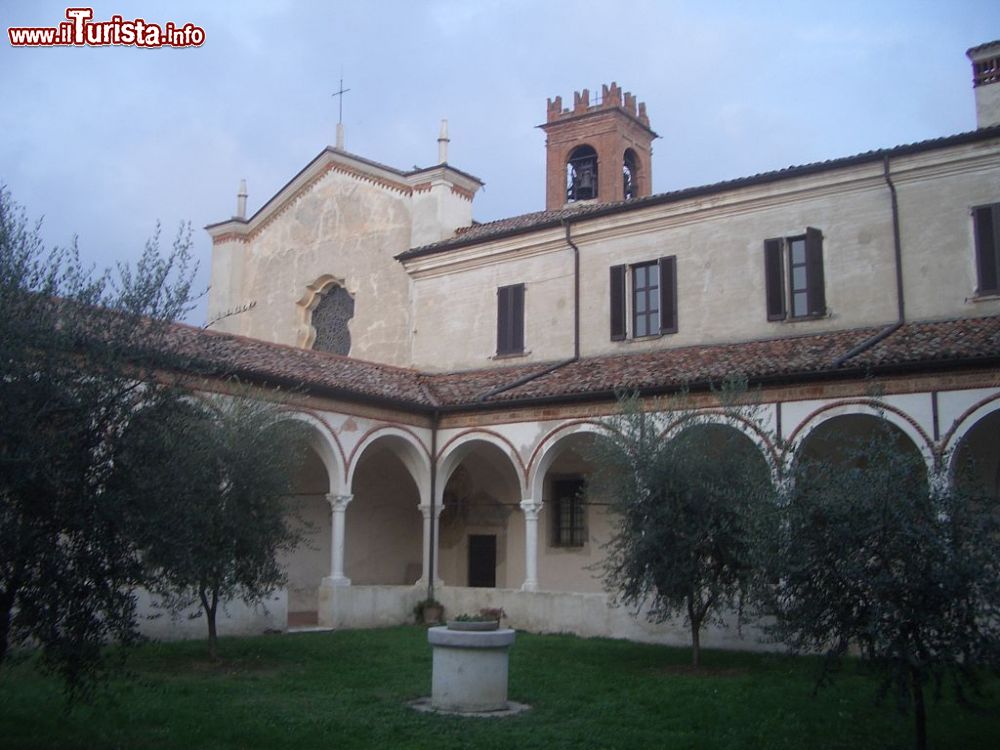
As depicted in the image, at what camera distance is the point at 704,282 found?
19.8 m

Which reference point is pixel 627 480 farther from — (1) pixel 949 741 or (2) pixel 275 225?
(2) pixel 275 225

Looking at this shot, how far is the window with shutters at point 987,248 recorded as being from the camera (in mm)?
16797

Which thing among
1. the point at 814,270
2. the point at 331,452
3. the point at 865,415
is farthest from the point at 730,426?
the point at 331,452

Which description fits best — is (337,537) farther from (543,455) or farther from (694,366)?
(694,366)

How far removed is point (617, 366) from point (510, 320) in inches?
149

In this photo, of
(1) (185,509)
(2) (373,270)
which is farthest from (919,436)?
(2) (373,270)

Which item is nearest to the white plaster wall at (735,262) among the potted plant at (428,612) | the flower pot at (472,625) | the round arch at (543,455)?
the round arch at (543,455)

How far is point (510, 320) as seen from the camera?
72.8 feet

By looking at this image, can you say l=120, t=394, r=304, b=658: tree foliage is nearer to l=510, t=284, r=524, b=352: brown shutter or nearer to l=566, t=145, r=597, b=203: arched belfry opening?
l=510, t=284, r=524, b=352: brown shutter

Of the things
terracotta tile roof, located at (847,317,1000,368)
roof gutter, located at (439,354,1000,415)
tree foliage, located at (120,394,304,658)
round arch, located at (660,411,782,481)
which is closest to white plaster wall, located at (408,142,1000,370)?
terracotta tile roof, located at (847,317,1000,368)

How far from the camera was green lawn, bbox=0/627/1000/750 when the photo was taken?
30.4 feet

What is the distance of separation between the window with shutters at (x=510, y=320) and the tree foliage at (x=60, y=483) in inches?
566

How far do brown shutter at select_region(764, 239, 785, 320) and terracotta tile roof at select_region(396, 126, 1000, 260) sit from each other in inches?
49.9

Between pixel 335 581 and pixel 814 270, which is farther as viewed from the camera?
pixel 814 270
